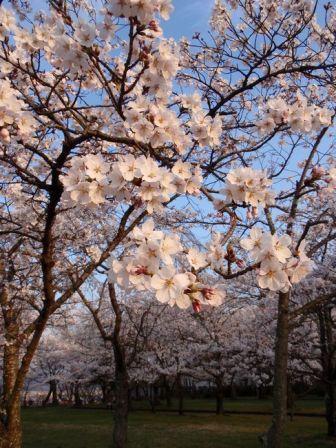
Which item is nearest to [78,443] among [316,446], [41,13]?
[316,446]

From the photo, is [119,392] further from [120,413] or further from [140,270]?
[140,270]

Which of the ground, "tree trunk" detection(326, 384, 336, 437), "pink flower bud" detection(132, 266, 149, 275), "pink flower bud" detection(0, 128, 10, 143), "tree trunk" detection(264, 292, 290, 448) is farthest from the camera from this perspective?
"tree trunk" detection(326, 384, 336, 437)

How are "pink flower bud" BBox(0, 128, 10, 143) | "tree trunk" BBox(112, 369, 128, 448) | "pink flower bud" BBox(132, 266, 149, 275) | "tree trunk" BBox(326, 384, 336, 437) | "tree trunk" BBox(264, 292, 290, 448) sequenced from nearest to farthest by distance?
1. "pink flower bud" BBox(132, 266, 149, 275)
2. "pink flower bud" BBox(0, 128, 10, 143)
3. "tree trunk" BBox(264, 292, 290, 448)
4. "tree trunk" BBox(112, 369, 128, 448)
5. "tree trunk" BBox(326, 384, 336, 437)

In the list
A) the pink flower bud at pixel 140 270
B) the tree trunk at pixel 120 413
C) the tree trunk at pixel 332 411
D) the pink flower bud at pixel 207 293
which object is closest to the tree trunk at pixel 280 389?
the tree trunk at pixel 120 413

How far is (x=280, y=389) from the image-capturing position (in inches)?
293

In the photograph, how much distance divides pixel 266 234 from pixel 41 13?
127 inches

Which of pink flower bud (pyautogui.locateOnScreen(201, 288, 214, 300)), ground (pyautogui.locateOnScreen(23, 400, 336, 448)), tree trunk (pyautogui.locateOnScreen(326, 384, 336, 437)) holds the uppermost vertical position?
pink flower bud (pyautogui.locateOnScreen(201, 288, 214, 300))

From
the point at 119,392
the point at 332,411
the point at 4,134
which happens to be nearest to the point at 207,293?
the point at 4,134

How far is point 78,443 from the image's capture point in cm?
1455

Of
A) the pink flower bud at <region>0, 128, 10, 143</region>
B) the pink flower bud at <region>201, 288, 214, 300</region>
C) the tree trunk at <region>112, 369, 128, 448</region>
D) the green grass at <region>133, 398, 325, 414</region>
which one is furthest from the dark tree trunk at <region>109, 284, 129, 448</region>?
the green grass at <region>133, 398, 325, 414</region>

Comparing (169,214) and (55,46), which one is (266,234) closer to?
(55,46)

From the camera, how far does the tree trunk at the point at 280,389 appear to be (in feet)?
24.0

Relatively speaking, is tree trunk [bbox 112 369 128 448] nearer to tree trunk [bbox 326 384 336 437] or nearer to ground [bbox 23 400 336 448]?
ground [bbox 23 400 336 448]

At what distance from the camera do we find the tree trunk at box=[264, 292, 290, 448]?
733 centimetres
